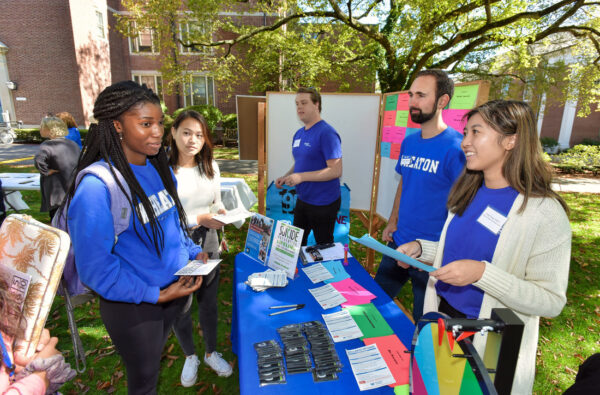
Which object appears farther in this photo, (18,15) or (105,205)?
(18,15)

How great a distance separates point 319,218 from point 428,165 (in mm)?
1295

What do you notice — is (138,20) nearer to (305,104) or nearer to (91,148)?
(305,104)

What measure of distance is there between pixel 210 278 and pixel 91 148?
1198mm

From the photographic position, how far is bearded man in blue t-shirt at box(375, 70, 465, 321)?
6.91 ft

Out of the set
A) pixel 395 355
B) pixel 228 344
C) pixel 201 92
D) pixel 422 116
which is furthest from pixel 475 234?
pixel 201 92

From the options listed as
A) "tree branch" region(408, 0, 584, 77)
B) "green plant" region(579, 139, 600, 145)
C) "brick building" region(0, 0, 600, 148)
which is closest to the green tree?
"tree branch" region(408, 0, 584, 77)

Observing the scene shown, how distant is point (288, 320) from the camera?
1.69m

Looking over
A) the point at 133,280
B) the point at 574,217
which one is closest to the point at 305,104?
the point at 133,280

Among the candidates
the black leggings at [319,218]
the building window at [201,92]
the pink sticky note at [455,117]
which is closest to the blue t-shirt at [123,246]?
the black leggings at [319,218]

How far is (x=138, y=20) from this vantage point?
31.7ft

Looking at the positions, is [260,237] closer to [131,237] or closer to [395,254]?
[131,237]

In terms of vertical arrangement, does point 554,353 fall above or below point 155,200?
below

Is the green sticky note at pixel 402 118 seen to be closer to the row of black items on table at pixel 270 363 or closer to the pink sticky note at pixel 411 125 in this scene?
the pink sticky note at pixel 411 125

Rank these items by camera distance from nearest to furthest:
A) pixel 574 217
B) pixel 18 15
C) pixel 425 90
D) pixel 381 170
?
1. pixel 425 90
2. pixel 381 170
3. pixel 574 217
4. pixel 18 15
